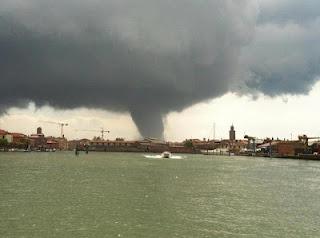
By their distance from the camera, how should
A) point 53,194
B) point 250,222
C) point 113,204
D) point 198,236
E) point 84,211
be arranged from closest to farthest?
1. point 198,236
2. point 250,222
3. point 84,211
4. point 113,204
5. point 53,194

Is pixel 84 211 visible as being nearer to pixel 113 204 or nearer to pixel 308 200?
pixel 113 204

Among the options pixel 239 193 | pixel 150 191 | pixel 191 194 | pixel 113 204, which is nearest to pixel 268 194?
pixel 239 193

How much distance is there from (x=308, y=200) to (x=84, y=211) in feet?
88.0

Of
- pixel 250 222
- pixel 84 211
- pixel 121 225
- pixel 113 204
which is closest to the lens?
pixel 121 225

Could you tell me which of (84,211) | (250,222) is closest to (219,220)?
(250,222)

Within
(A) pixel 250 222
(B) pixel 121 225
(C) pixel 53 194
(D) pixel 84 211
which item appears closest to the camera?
(B) pixel 121 225

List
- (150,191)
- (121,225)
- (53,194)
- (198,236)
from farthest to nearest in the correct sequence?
(150,191) → (53,194) → (121,225) → (198,236)

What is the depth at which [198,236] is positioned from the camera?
1230 inches

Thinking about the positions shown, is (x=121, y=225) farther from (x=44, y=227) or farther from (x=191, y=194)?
(x=191, y=194)

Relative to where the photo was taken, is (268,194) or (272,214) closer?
(272,214)

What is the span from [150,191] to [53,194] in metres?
11.5

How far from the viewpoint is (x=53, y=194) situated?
52.1m

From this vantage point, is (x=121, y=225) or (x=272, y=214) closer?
(x=121, y=225)

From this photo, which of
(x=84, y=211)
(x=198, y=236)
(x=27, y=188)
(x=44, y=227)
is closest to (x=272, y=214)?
(x=198, y=236)
